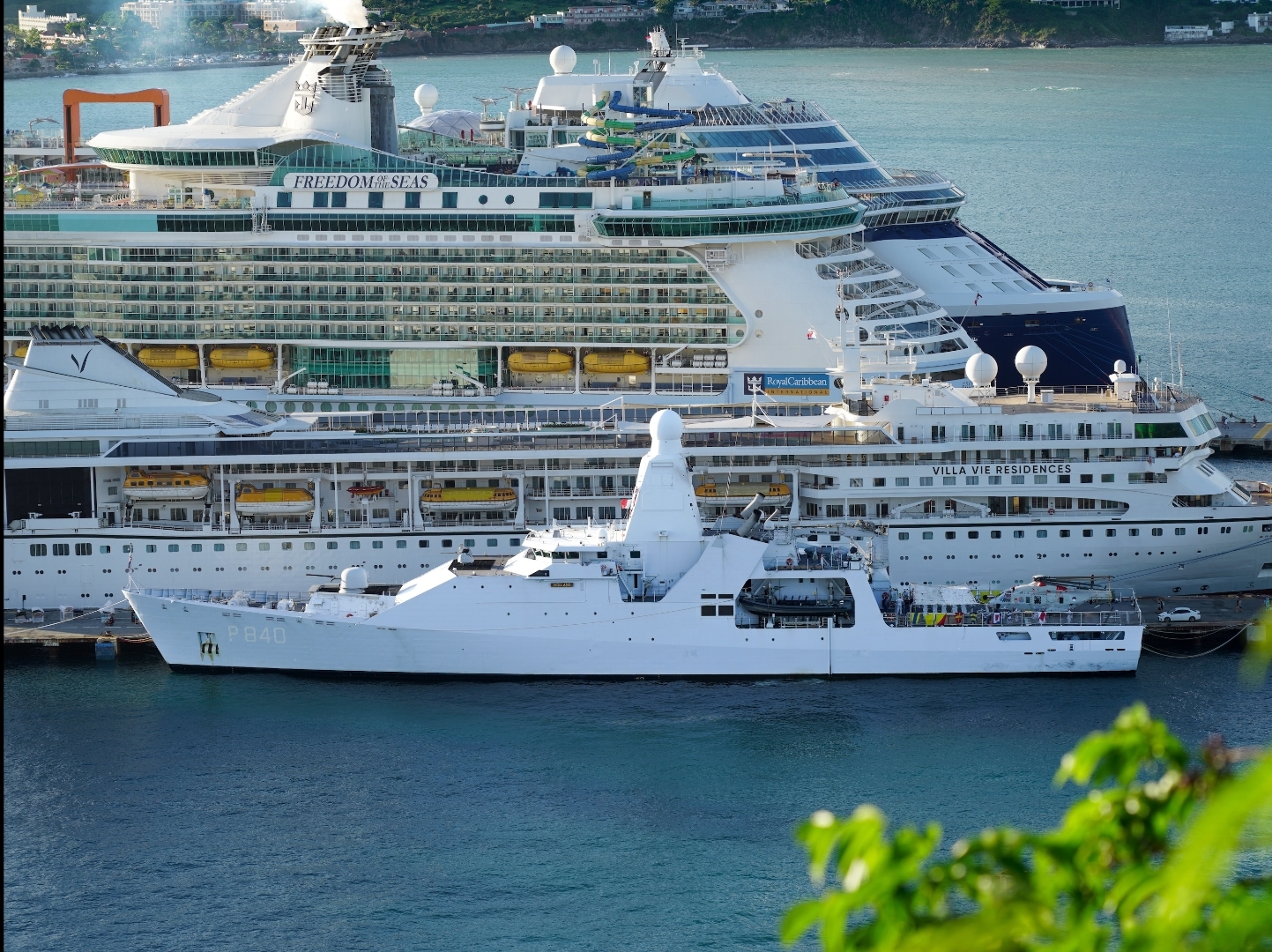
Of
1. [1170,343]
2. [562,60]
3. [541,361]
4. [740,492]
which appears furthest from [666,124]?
[1170,343]

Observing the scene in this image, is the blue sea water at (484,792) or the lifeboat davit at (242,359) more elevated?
the lifeboat davit at (242,359)

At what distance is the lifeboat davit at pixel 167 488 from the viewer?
135 ft

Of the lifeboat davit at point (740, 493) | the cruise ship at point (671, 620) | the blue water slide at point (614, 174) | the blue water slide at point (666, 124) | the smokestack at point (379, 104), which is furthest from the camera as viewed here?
the blue water slide at point (666, 124)

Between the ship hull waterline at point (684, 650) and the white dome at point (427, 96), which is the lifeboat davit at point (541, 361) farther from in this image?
the white dome at point (427, 96)

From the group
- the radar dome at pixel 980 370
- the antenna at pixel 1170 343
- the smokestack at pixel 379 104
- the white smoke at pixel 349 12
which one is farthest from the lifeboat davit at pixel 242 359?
the antenna at pixel 1170 343

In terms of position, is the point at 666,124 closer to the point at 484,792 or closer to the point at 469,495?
the point at 469,495

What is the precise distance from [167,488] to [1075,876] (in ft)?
114

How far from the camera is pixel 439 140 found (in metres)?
53.3

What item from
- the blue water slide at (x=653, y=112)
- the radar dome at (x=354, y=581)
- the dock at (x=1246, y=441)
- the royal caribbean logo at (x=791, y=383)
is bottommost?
the dock at (x=1246, y=441)

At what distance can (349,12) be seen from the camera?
51656 mm

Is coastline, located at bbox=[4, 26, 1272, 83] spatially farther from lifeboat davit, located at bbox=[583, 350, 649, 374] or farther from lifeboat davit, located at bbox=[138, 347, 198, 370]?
lifeboat davit, located at bbox=[583, 350, 649, 374]

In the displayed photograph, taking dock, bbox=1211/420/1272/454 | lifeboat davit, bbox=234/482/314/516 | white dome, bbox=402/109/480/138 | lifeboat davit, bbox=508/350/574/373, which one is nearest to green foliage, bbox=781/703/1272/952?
lifeboat davit, bbox=234/482/314/516

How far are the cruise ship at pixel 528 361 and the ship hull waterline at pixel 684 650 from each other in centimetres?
372

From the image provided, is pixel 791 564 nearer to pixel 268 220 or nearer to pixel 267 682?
pixel 267 682
